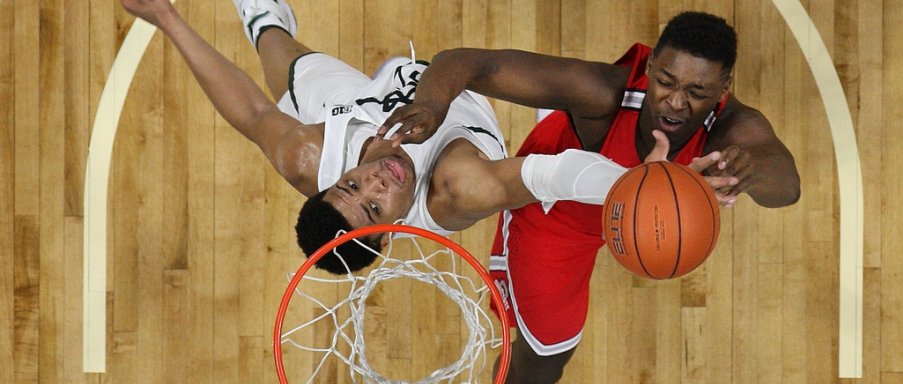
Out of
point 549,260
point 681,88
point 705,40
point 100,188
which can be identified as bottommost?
point 549,260

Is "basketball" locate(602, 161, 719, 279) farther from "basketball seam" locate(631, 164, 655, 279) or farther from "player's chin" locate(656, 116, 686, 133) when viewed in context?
"player's chin" locate(656, 116, 686, 133)

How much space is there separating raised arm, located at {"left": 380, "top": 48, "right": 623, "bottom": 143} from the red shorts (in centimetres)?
31

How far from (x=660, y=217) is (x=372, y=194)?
0.87 m

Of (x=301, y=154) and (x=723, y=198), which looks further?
(x=301, y=154)

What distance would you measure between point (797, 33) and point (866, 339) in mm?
1197

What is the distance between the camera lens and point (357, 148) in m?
2.64

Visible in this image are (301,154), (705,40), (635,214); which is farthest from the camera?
(301,154)

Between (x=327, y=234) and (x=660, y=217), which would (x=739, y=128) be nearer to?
(x=660, y=217)

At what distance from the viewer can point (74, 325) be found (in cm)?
327

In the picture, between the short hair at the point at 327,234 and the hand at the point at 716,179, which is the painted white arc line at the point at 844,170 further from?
the short hair at the point at 327,234

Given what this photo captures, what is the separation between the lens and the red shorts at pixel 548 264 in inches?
109

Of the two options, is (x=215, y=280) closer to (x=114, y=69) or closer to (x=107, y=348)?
(x=107, y=348)

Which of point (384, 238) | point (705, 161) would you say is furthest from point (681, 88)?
point (384, 238)

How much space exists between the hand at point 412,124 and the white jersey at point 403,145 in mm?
422
